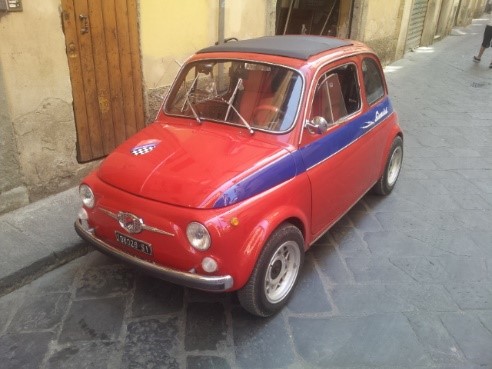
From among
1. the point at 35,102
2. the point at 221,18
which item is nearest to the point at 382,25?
the point at 221,18

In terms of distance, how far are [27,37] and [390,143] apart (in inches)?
143

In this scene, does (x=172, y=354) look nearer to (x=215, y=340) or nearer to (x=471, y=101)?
(x=215, y=340)

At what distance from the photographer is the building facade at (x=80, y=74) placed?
3.98 metres

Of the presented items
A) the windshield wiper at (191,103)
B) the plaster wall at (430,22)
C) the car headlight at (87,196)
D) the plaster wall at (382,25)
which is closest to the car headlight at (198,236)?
the car headlight at (87,196)

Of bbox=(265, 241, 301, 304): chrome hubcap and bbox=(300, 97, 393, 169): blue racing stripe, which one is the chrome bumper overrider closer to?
bbox=(265, 241, 301, 304): chrome hubcap

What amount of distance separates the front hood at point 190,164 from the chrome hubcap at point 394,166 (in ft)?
7.33

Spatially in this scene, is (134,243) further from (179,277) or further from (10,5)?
(10,5)

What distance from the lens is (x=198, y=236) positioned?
262cm

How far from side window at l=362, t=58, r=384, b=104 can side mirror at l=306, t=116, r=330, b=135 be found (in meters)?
1.13

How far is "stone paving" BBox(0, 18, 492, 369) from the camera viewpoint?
275 centimetres

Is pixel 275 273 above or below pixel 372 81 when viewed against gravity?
below

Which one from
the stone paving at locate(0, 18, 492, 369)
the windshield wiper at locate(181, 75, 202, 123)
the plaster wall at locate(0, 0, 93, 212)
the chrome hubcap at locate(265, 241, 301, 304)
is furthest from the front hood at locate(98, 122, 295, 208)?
the plaster wall at locate(0, 0, 93, 212)

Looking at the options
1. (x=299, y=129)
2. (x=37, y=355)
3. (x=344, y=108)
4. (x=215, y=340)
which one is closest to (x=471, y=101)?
(x=344, y=108)

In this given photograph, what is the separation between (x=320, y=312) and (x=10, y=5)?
3.56m
